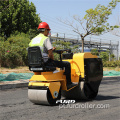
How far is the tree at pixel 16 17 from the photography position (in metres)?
24.3

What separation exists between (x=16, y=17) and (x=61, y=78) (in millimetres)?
21467

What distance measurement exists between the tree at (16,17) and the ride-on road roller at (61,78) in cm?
1975

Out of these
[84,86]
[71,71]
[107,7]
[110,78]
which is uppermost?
[107,7]

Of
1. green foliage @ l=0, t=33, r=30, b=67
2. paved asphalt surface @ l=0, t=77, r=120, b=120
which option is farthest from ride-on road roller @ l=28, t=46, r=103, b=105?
green foliage @ l=0, t=33, r=30, b=67

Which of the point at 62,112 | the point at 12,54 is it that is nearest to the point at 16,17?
the point at 12,54

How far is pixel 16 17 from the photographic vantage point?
82.3 feet

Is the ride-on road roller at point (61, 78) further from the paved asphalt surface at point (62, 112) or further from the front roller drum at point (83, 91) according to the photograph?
the paved asphalt surface at point (62, 112)

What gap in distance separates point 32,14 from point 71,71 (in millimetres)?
22175

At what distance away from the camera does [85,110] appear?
4402 mm

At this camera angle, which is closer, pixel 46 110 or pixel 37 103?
pixel 46 110

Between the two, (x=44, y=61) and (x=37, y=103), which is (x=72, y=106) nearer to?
(x=37, y=103)

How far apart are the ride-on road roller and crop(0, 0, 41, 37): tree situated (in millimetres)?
19749

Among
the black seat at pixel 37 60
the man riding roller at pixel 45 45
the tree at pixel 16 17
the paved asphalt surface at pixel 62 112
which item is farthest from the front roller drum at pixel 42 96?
the tree at pixel 16 17

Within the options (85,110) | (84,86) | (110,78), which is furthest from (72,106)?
(110,78)
